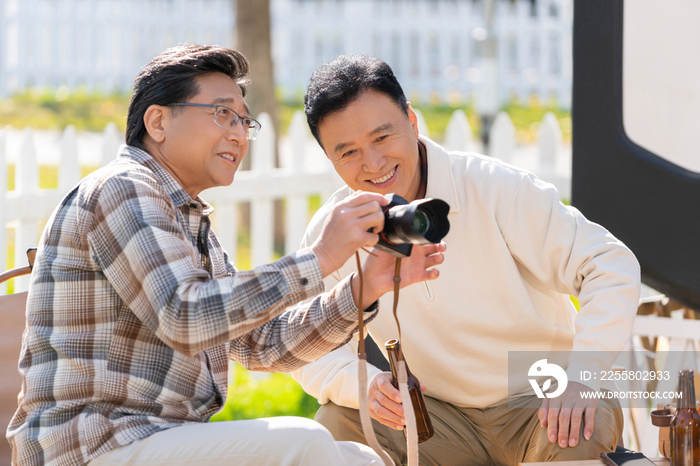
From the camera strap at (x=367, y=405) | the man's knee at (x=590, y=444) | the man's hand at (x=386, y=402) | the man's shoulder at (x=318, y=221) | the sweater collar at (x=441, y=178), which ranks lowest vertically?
the man's knee at (x=590, y=444)

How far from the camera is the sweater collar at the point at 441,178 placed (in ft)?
9.13

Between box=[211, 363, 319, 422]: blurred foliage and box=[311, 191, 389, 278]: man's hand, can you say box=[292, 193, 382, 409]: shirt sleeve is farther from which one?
box=[211, 363, 319, 422]: blurred foliage

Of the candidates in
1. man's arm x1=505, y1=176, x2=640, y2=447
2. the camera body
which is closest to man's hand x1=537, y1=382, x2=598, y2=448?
man's arm x1=505, y1=176, x2=640, y2=447

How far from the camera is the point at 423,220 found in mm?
1963

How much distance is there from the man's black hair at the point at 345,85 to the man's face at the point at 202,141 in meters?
0.53

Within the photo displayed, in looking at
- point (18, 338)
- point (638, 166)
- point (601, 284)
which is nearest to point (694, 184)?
point (638, 166)

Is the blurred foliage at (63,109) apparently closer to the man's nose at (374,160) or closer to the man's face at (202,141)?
the man's nose at (374,160)

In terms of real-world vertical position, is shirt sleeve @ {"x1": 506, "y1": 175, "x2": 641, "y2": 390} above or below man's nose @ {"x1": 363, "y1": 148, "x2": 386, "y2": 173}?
below

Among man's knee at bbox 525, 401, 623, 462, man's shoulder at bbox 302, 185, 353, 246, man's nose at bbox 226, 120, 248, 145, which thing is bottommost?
man's knee at bbox 525, 401, 623, 462

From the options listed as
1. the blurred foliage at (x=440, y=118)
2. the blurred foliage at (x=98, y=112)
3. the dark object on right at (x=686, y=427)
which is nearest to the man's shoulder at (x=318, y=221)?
the dark object on right at (x=686, y=427)

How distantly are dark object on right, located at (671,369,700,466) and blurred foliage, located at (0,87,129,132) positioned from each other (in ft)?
30.9

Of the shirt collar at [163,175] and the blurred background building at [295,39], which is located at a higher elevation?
the blurred background building at [295,39]

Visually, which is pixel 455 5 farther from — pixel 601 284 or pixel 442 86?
pixel 601 284

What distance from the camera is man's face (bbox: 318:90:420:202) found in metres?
2.71
